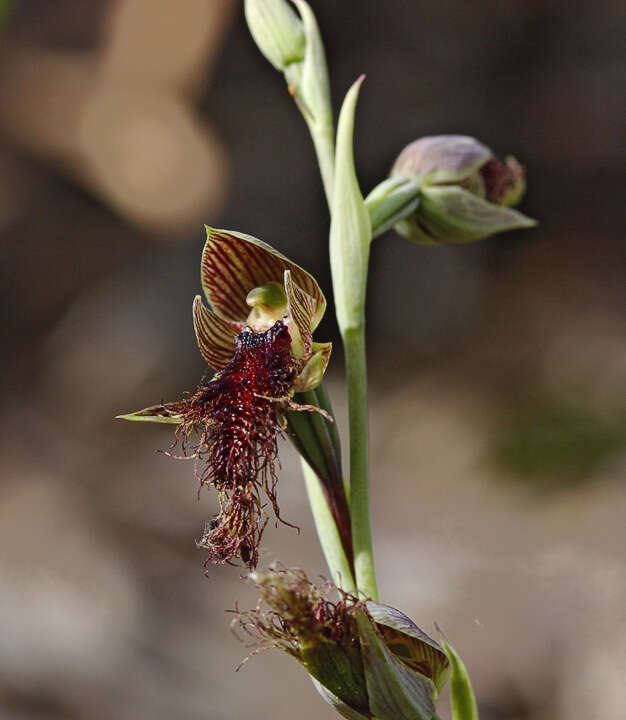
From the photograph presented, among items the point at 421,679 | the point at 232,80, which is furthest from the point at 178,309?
the point at 421,679

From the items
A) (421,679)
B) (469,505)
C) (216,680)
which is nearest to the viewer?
(421,679)

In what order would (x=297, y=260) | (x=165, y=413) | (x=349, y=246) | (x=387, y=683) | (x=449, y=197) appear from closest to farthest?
1. (x=387, y=683)
2. (x=165, y=413)
3. (x=349, y=246)
4. (x=449, y=197)
5. (x=297, y=260)

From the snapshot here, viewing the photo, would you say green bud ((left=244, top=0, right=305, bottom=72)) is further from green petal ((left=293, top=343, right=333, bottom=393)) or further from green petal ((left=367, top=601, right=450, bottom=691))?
green petal ((left=367, top=601, right=450, bottom=691))

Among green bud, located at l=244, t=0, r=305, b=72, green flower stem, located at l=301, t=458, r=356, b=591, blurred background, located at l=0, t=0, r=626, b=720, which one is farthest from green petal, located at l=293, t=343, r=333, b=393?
blurred background, located at l=0, t=0, r=626, b=720

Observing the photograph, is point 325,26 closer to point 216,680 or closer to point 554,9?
point 554,9

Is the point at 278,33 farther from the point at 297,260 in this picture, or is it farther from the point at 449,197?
the point at 297,260

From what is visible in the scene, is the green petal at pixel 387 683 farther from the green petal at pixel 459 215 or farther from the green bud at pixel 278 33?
the green bud at pixel 278 33

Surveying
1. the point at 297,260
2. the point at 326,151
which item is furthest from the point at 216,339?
the point at 297,260
